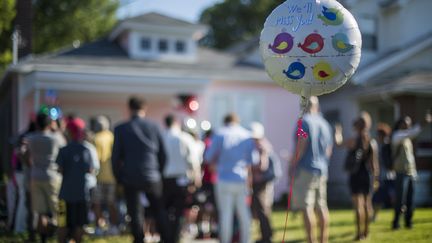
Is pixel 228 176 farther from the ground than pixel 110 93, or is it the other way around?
pixel 110 93

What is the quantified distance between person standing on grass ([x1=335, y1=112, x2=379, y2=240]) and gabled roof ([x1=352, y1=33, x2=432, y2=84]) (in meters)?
8.62

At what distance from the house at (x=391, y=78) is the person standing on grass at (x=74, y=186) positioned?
33.0ft

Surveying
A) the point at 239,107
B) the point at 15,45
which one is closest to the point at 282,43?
the point at 239,107

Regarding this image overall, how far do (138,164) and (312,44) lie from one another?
2.95m

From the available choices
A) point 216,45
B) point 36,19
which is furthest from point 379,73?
point 216,45

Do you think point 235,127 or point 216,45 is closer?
point 235,127

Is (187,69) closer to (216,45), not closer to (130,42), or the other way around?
(130,42)

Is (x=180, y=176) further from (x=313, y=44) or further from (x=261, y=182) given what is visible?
(x=313, y=44)

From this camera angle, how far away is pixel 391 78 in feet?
56.7

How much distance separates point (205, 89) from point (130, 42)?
3019 millimetres

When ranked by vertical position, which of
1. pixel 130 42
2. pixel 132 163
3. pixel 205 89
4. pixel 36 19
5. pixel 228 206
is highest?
pixel 36 19

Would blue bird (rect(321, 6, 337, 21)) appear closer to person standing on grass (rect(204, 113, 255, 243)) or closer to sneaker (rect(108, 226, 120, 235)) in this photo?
person standing on grass (rect(204, 113, 255, 243))

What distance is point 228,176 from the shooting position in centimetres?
761

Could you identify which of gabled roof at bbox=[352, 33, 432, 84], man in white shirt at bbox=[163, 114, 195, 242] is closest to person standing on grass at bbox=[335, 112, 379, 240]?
man in white shirt at bbox=[163, 114, 195, 242]
